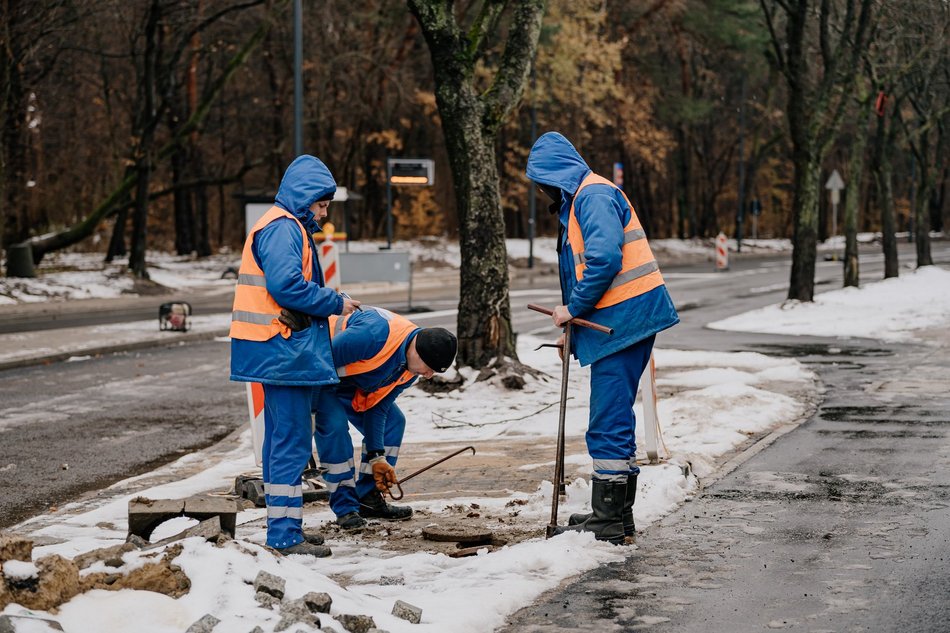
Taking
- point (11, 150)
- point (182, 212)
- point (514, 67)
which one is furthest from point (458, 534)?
point (182, 212)

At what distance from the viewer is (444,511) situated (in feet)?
25.0

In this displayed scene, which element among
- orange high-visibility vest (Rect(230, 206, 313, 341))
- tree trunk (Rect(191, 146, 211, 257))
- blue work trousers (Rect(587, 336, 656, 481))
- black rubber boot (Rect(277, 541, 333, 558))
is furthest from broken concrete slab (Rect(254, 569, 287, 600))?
tree trunk (Rect(191, 146, 211, 257))

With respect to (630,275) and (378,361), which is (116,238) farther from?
(630,275)

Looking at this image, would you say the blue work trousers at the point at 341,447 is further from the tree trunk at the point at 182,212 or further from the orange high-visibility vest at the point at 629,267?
the tree trunk at the point at 182,212

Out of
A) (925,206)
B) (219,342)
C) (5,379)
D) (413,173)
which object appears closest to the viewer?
(5,379)

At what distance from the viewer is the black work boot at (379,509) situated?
24.5ft

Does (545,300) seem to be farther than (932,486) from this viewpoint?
Yes

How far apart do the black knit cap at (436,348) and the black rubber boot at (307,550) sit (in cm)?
123

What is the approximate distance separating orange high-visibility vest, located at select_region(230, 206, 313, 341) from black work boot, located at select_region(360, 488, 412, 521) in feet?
4.54

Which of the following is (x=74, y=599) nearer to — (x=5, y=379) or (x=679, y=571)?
(x=679, y=571)

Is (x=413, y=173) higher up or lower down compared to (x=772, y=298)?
higher up

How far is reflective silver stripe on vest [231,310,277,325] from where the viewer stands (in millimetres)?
6527

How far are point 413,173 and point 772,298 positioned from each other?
904cm

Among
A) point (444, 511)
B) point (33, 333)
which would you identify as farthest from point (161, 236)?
point (444, 511)
